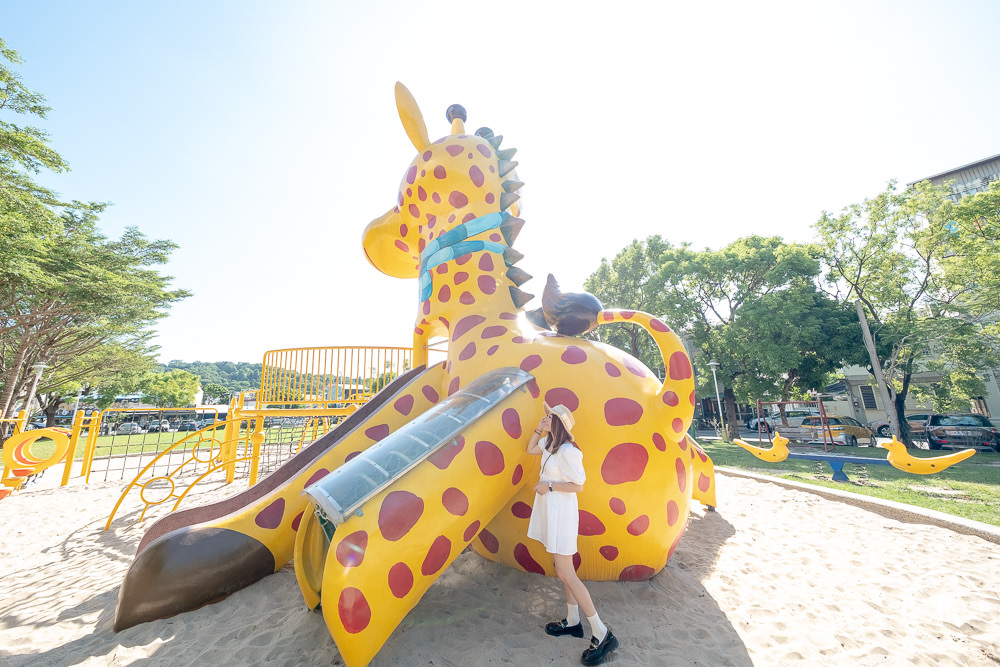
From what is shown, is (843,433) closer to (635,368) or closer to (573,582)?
(635,368)

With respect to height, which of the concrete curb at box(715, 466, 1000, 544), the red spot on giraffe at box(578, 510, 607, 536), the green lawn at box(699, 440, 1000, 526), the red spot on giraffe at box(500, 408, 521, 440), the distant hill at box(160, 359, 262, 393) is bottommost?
the green lawn at box(699, 440, 1000, 526)

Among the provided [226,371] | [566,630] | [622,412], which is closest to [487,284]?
[622,412]

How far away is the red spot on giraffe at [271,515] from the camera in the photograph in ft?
9.54

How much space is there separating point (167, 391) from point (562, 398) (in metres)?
55.8

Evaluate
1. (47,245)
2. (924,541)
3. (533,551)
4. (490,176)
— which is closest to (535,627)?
(533,551)

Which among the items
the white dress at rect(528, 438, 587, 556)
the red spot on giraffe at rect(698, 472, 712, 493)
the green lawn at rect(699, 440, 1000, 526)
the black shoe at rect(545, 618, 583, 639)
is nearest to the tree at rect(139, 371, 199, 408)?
the red spot on giraffe at rect(698, 472, 712, 493)

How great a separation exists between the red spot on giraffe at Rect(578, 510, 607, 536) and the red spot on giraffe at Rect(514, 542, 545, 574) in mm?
458

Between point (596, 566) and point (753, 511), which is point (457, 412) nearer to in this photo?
point (596, 566)

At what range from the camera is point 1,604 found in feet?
11.1

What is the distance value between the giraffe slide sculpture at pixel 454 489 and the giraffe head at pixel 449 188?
103cm

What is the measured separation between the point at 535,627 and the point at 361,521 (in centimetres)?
153

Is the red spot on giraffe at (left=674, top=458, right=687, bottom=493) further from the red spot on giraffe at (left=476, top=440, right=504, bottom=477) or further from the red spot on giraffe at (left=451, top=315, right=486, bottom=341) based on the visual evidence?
the red spot on giraffe at (left=451, top=315, right=486, bottom=341)

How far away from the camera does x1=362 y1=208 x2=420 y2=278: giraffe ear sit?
520 centimetres

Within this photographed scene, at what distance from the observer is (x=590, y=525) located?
112 inches
